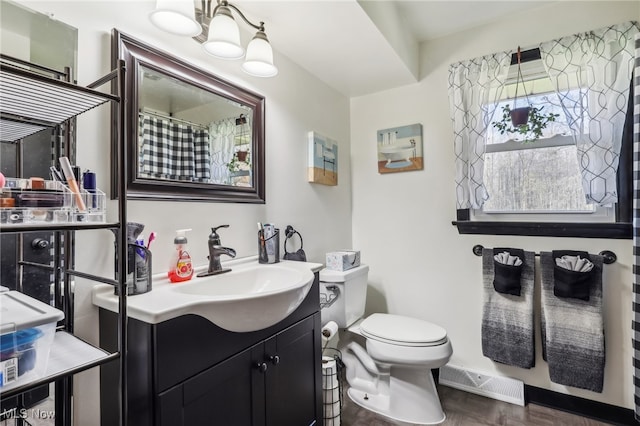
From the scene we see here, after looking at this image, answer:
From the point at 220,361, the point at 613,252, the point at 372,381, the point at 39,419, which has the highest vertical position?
the point at 613,252

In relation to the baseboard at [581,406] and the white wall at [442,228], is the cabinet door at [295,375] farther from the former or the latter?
the baseboard at [581,406]

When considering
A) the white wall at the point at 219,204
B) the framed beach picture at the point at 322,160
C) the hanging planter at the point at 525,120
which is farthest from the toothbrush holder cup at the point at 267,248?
the hanging planter at the point at 525,120

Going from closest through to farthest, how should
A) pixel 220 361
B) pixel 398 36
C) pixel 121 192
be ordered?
pixel 121 192
pixel 220 361
pixel 398 36

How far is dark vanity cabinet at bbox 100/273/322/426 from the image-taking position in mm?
826

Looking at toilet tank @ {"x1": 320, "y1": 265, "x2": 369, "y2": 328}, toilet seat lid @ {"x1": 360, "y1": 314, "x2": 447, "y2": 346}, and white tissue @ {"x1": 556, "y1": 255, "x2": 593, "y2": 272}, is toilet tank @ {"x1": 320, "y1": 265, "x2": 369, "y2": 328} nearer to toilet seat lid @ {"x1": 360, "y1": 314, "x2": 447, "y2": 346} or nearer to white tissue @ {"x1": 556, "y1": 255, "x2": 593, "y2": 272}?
toilet seat lid @ {"x1": 360, "y1": 314, "x2": 447, "y2": 346}

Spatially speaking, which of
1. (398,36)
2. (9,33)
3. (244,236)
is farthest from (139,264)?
(398,36)

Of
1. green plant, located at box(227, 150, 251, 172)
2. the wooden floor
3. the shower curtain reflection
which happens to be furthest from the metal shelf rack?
the wooden floor

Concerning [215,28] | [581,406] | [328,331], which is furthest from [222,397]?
[581,406]

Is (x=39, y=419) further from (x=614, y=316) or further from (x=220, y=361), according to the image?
(x=614, y=316)

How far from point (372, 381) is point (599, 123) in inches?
72.6

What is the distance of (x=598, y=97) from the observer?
1624mm

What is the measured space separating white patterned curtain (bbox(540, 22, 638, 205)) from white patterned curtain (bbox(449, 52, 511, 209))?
33cm

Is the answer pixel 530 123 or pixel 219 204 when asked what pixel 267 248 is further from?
pixel 530 123

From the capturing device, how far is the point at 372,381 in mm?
1888
